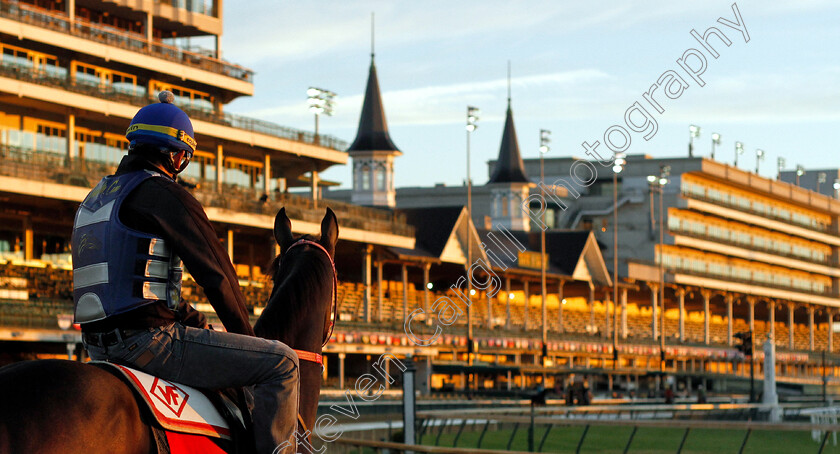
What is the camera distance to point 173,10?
58.9m

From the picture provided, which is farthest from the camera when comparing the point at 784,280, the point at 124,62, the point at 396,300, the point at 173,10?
the point at 784,280

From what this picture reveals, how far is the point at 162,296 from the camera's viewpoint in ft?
16.0

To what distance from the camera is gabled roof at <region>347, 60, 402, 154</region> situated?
8156cm

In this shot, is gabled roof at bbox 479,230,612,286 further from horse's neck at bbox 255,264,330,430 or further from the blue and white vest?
the blue and white vest

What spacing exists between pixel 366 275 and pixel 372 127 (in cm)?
1983

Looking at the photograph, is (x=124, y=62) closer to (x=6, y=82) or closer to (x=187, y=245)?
(x=6, y=82)

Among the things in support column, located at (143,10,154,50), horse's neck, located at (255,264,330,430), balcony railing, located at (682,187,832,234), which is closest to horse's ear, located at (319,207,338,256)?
horse's neck, located at (255,264,330,430)

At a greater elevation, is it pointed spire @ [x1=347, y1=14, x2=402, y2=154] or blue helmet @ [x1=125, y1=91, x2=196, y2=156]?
pointed spire @ [x1=347, y1=14, x2=402, y2=154]

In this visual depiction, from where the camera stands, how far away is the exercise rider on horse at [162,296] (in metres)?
4.82

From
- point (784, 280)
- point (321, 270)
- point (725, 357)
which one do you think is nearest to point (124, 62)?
point (321, 270)

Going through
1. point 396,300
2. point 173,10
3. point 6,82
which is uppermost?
point 173,10

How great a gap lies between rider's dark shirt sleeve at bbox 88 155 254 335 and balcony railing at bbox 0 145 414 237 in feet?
93.2

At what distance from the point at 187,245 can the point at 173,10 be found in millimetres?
56003

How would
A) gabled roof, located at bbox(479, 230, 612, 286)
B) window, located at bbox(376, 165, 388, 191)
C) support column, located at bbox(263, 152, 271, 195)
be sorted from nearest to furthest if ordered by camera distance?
support column, located at bbox(263, 152, 271, 195)
window, located at bbox(376, 165, 388, 191)
gabled roof, located at bbox(479, 230, 612, 286)
